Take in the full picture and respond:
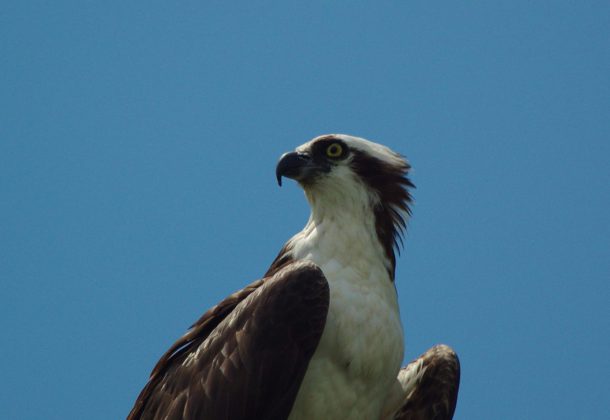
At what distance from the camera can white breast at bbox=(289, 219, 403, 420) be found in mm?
9508

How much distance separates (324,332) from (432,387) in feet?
5.00

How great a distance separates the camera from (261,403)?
916 centimetres

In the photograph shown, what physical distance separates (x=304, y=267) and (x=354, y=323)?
0.62 meters

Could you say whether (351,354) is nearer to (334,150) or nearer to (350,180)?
(350,180)

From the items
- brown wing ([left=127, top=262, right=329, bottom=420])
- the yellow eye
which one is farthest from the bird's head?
brown wing ([left=127, top=262, right=329, bottom=420])

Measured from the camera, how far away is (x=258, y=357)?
30.2ft

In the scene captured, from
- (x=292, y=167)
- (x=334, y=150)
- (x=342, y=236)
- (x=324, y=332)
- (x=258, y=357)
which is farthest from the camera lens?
(x=334, y=150)

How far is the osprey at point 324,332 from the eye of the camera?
9.23 m

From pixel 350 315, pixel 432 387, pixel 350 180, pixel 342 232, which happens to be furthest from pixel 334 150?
pixel 432 387

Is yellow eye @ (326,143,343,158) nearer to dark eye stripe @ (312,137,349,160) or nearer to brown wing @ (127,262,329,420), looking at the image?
dark eye stripe @ (312,137,349,160)

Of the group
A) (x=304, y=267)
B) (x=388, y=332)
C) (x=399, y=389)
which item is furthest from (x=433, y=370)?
(x=304, y=267)

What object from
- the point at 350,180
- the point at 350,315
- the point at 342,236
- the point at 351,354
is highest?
the point at 350,180

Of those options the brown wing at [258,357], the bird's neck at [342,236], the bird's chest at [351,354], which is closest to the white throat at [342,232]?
the bird's neck at [342,236]

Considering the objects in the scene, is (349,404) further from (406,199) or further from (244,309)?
(406,199)
